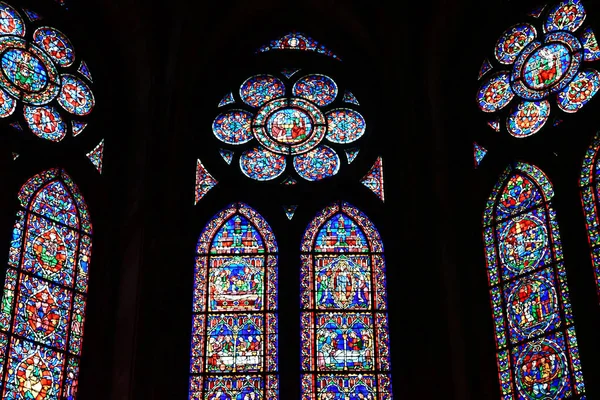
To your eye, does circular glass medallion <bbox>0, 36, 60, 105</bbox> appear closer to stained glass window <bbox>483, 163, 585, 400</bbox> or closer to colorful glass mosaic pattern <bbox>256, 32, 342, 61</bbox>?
colorful glass mosaic pattern <bbox>256, 32, 342, 61</bbox>

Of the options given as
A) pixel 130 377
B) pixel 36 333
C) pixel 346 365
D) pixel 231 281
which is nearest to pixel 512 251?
pixel 346 365

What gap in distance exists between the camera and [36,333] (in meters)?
13.1

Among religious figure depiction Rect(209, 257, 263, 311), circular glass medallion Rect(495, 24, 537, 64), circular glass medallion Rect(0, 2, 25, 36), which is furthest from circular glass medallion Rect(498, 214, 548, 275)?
circular glass medallion Rect(0, 2, 25, 36)

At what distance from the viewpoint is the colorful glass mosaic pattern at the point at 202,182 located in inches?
588

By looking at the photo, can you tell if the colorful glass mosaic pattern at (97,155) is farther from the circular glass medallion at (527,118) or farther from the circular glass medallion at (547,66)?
the circular glass medallion at (547,66)

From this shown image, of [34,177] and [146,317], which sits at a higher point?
[34,177]

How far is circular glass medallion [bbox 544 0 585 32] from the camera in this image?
566 inches

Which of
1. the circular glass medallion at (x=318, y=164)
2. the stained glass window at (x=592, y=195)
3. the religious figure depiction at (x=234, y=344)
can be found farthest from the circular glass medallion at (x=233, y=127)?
the stained glass window at (x=592, y=195)

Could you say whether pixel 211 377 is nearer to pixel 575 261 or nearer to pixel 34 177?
pixel 34 177

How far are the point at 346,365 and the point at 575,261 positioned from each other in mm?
2650

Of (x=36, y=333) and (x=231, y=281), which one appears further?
(x=231, y=281)

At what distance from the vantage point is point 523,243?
1359cm

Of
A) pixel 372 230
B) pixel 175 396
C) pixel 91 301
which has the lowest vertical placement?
pixel 175 396

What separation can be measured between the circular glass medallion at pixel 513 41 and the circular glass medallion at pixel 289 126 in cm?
228
